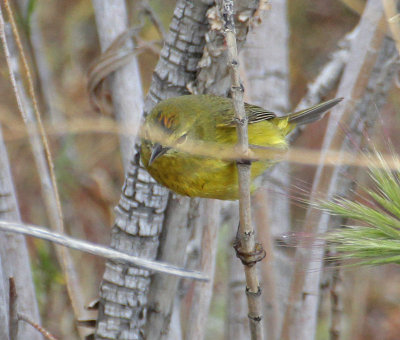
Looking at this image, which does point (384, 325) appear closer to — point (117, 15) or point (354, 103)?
point (354, 103)

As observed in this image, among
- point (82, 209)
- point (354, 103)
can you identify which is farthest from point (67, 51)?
point (354, 103)

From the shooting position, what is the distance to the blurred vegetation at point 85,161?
14.2 ft

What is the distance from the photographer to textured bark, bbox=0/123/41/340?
83.0 inches

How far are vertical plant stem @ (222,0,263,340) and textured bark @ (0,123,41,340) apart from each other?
2.86 feet

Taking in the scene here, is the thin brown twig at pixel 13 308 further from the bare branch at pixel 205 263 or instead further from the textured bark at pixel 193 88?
the bare branch at pixel 205 263

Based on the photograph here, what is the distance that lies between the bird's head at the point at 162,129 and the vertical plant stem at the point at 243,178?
1.43 ft

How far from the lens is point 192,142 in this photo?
252cm

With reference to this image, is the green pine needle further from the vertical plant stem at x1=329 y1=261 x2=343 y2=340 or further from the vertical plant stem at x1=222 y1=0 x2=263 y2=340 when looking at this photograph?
the vertical plant stem at x1=329 y1=261 x2=343 y2=340

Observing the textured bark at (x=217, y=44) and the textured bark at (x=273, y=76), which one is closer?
the textured bark at (x=217, y=44)

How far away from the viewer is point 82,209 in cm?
471

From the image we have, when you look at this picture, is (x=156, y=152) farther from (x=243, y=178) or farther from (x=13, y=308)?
(x=13, y=308)

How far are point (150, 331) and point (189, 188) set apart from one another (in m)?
0.70

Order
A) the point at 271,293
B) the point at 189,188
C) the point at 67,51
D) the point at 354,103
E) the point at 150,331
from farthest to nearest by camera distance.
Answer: the point at 67,51
the point at 271,293
the point at 354,103
the point at 150,331
the point at 189,188

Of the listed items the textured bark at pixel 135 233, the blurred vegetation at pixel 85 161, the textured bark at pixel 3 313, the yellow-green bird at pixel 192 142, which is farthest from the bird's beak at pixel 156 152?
the blurred vegetation at pixel 85 161
